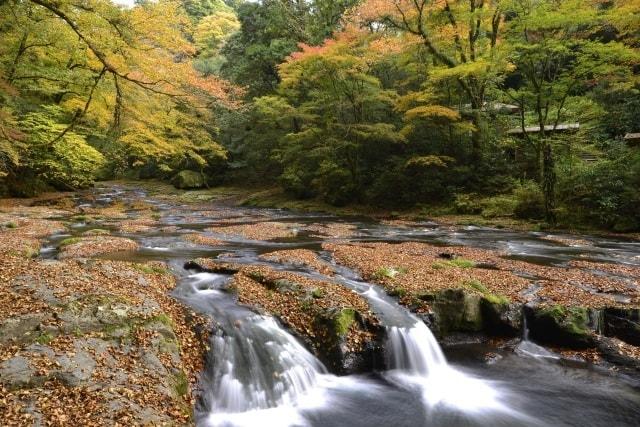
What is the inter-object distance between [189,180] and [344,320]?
108 ft

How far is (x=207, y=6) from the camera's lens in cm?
6569

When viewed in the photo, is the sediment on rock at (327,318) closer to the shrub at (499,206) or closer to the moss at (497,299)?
the moss at (497,299)

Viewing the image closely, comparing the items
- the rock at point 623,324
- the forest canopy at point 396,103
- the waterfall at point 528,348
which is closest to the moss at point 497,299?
the waterfall at point 528,348

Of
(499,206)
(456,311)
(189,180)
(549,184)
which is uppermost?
(189,180)

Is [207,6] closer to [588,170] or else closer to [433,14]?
[433,14]

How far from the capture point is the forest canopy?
1538 centimetres

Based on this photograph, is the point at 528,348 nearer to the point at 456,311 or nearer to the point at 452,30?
the point at 456,311

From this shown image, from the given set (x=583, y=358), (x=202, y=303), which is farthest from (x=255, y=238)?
(x=583, y=358)

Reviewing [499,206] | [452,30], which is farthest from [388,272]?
[452,30]

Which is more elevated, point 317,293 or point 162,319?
point 162,319

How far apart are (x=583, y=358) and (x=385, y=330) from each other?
135 inches

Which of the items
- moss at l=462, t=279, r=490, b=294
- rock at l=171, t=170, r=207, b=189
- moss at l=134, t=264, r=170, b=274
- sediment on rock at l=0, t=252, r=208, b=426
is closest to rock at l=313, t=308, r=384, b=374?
sediment on rock at l=0, t=252, r=208, b=426

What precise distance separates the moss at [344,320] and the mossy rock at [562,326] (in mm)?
3525

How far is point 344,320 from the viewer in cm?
735
